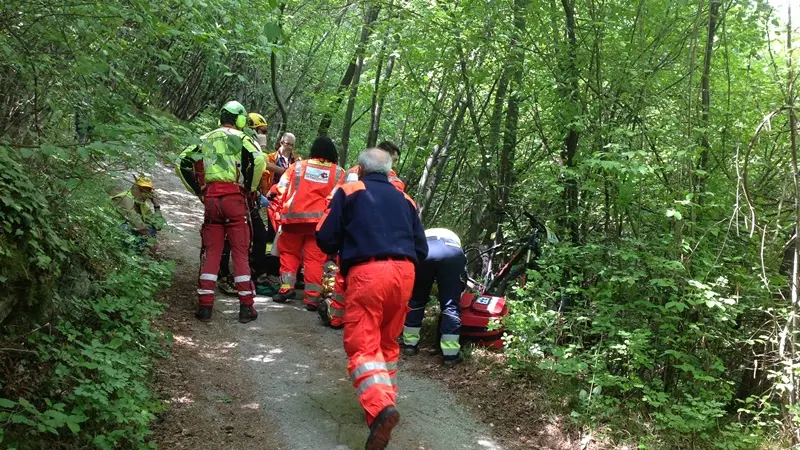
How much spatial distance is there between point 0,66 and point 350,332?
312 centimetres

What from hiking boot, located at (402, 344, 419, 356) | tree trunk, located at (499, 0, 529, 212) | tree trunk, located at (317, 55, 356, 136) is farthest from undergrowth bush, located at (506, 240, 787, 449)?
tree trunk, located at (317, 55, 356, 136)

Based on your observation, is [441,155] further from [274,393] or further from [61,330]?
[61,330]

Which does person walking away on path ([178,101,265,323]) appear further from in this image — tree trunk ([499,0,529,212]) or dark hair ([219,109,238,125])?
tree trunk ([499,0,529,212])

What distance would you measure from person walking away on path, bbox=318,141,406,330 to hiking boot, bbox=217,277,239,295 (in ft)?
4.45

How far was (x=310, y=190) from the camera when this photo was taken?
6.81 metres

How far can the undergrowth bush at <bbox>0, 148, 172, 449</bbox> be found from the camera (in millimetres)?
3414

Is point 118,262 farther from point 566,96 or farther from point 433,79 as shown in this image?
point 433,79

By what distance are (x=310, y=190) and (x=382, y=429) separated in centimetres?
352

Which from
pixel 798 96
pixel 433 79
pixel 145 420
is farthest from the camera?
pixel 433 79

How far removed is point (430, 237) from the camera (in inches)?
239

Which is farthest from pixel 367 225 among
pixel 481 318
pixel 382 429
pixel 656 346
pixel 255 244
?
pixel 255 244

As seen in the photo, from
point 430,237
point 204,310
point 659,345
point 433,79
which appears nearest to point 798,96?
point 659,345

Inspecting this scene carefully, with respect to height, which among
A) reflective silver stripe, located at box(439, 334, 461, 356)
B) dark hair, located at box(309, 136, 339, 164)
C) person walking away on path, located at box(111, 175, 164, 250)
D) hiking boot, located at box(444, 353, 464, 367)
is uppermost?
dark hair, located at box(309, 136, 339, 164)

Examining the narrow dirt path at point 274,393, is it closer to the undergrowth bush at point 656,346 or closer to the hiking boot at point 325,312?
the hiking boot at point 325,312
